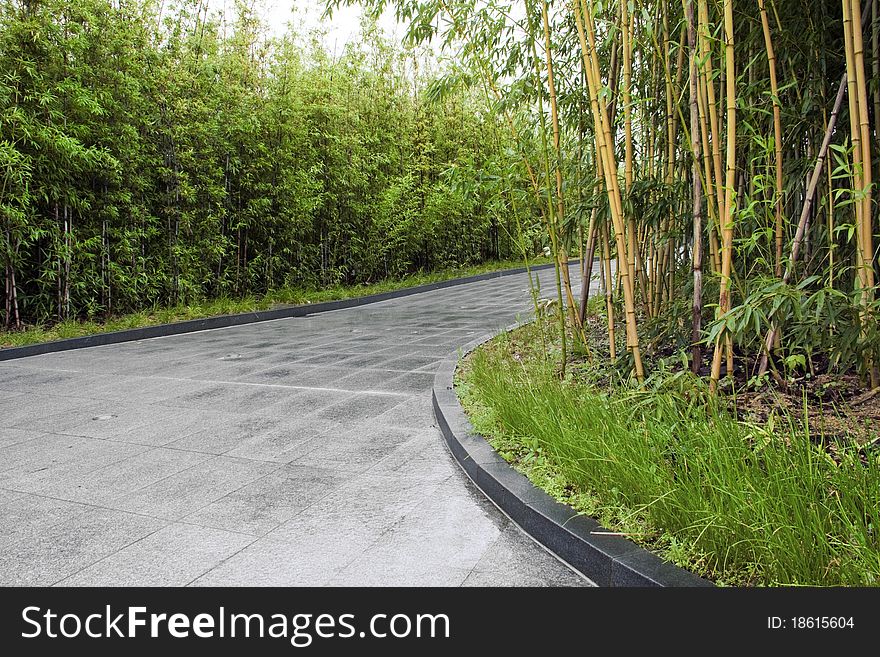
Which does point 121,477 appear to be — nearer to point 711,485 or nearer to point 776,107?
point 711,485

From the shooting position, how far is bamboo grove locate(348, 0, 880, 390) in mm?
2207

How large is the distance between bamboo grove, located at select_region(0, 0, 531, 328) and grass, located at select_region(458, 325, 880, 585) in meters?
1.72

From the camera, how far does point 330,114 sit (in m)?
9.13

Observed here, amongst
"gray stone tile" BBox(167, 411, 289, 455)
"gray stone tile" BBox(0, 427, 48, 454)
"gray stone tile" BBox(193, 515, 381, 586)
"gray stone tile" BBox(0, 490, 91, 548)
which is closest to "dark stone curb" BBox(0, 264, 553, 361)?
"gray stone tile" BBox(0, 427, 48, 454)

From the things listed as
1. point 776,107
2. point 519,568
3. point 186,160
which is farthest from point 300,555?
point 186,160

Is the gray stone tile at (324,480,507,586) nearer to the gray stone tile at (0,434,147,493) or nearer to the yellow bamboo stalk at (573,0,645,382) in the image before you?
the yellow bamboo stalk at (573,0,645,382)

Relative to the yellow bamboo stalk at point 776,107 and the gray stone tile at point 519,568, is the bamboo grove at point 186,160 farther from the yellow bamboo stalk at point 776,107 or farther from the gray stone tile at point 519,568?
the gray stone tile at point 519,568

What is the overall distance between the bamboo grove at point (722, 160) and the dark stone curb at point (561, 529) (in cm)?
71

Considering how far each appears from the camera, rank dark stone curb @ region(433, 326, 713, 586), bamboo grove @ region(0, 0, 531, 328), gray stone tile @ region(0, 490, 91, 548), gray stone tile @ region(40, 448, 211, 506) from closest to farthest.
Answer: dark stone curb @ region(433, 326, 713, 586) < gray stone tile @ region(0, 490, 91, 548) < gray stone tile @ region(40, 448, 211, 506) < bamboo grove @ region(0, 0, 531, 328)

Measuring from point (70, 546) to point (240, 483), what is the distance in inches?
25.1

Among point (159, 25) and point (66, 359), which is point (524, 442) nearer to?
point (66, 359)

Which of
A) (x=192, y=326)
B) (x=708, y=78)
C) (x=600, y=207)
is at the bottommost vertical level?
(x=192, y=326)

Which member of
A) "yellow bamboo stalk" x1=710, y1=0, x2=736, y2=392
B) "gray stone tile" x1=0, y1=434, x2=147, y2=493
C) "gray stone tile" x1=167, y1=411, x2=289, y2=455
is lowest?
"gray stone tile" x1=167, y1=411, x2=289, y2=455

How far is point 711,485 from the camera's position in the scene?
162 centimetres
